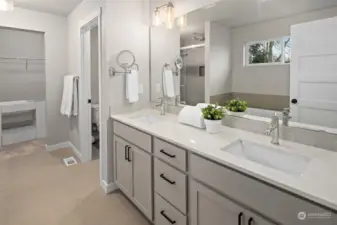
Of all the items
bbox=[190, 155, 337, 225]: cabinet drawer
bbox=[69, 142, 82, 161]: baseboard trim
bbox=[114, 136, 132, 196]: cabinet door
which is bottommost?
bbox=[69, 142, 82, 161]: baseboard trim

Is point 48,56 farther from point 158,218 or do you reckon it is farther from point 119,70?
point 158,218

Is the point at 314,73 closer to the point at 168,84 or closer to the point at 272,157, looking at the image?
the point at 272,157

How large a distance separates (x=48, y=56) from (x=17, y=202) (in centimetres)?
245

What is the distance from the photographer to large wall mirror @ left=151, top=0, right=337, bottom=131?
1.43 metres

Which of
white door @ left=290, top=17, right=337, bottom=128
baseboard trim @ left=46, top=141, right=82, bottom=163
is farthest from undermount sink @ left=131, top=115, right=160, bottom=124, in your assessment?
baseboard trim @ left=46, top=141, right=82, bottom=163

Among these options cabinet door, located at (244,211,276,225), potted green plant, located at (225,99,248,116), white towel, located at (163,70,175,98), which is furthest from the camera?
white towel, located at (163,70,175,98)

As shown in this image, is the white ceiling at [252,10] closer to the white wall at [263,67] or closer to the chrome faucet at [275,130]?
the white wall at [263,67]

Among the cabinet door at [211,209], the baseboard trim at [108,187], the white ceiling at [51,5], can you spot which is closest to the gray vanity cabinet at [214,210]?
the cabinet door at [211,209]

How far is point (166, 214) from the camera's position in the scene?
1729 mm

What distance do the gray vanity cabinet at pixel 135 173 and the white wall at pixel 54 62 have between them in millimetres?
2157

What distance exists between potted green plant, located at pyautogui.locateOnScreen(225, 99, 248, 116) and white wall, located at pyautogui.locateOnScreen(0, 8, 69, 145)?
10.6 ft

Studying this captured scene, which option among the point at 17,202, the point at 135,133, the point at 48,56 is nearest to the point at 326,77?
the point at 135,133

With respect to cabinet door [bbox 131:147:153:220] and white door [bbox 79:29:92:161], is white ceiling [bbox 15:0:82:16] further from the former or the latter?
cabinet door [bbox 131:147:153:220]

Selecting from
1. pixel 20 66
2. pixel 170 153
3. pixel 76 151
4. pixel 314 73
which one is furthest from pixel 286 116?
pixel 20 66
